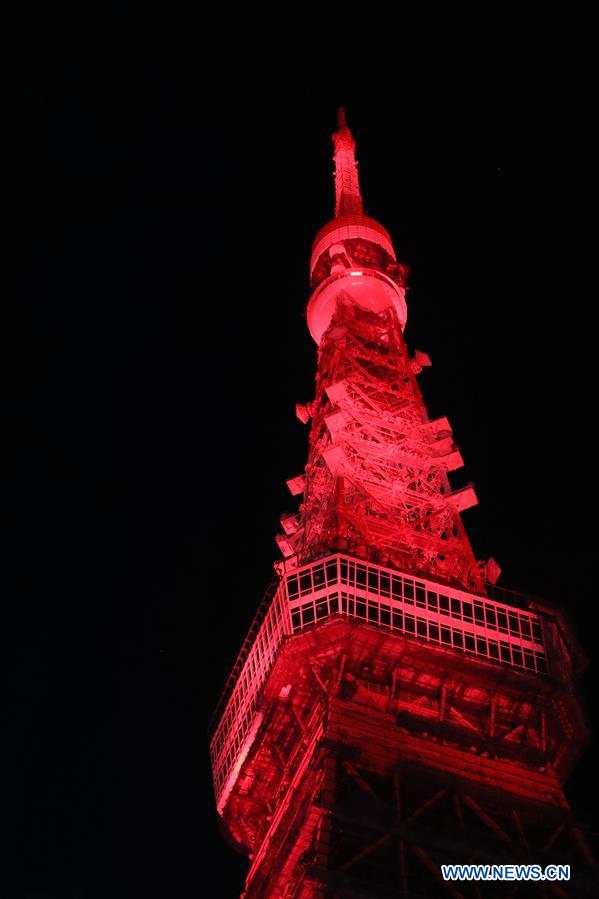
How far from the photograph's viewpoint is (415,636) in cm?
6041

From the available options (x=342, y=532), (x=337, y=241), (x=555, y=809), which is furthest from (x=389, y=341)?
(x=555, y=809)

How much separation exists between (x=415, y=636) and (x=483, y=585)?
1248 centimetres

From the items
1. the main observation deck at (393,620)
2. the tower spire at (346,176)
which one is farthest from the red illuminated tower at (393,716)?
the tower spire at (346,176)

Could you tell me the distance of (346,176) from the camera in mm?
113062

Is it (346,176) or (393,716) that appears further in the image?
(346,176)

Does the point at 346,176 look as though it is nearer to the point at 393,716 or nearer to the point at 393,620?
the point at 393,620

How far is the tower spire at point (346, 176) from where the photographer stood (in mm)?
109438

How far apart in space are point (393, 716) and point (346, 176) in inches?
2633

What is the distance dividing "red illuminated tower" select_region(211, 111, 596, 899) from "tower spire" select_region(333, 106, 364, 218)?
38522 mm

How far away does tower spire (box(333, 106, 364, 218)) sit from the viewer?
359ft

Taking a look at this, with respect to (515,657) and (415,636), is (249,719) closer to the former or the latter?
(415,636)

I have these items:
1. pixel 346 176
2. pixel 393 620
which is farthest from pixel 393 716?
pixel 346 176

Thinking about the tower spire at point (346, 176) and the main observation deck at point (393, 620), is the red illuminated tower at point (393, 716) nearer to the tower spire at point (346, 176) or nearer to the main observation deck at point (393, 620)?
the main observation deck at point (393, 620)

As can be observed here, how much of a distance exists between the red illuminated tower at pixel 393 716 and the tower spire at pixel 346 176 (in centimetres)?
3852
